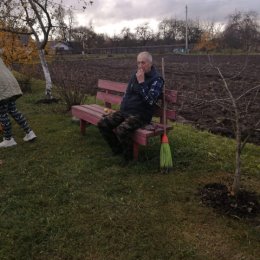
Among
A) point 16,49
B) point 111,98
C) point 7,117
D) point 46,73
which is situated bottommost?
point 7,117

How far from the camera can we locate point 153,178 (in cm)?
498

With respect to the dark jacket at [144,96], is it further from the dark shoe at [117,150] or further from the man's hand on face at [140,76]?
the dark shoe at [117,150]

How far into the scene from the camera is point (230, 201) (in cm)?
417

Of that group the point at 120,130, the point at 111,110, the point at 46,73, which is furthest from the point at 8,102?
the point at 46,73

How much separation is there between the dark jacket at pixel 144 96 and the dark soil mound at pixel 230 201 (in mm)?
1502

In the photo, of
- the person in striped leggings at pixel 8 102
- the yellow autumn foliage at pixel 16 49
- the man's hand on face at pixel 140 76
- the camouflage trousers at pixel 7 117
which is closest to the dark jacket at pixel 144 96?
the man's hand on face at pixel 140 76

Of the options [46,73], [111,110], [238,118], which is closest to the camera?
[238,118]

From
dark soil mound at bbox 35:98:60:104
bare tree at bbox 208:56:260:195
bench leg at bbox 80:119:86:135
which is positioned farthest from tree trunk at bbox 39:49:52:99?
bare tree at bbox 208:56:260:195

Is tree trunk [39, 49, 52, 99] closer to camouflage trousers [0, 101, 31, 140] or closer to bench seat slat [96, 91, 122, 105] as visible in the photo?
bench seat slat [96, 91, 122, 105]

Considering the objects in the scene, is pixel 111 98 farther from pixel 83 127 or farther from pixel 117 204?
pixel 117 204

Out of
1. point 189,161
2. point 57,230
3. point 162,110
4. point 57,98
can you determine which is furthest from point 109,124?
point 57,98

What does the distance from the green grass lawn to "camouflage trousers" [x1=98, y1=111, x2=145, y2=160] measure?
0.20m

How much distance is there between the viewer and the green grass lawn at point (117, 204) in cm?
350

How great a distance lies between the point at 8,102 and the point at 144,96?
2.47 m
